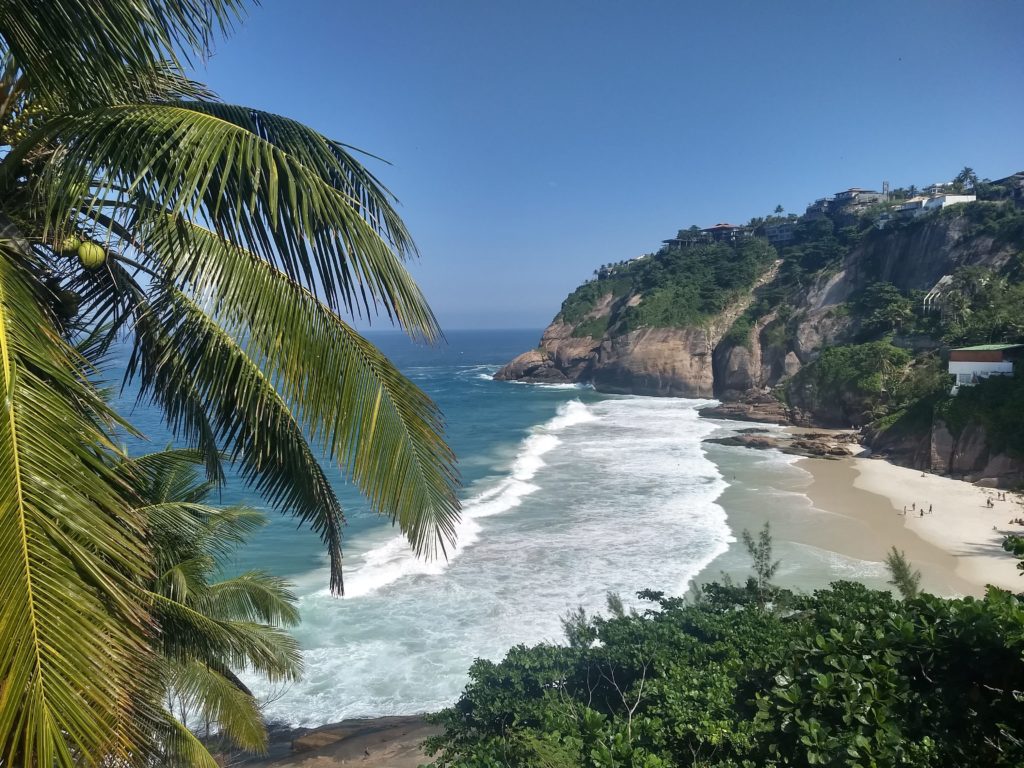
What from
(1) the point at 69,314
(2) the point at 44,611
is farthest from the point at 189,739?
(2) the point at 44,611

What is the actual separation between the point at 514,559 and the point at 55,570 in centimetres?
1895

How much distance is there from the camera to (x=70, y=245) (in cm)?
278

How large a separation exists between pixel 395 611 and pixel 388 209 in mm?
15784

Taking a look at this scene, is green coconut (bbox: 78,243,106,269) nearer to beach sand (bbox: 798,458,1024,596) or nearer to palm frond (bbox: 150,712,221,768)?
palm frond (bbox: 150,712,221,768)

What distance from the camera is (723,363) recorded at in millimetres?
60781

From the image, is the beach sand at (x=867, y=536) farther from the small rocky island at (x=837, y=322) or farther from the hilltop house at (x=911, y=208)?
the hilltop house at (x=911, y=208)

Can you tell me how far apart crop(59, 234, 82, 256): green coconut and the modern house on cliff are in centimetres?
3577

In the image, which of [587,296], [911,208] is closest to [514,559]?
[911,208]

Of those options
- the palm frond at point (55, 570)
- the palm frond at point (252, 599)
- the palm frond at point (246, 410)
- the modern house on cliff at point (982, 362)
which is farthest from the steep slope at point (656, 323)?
the palm frond at point (55, 570)

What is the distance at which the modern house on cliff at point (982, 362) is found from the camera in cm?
2975

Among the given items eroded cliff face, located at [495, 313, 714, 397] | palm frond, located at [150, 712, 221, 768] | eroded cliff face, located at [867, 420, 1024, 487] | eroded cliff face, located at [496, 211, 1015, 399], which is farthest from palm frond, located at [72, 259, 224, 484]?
eroded cliff face, located at [495, 313, 714, 397]

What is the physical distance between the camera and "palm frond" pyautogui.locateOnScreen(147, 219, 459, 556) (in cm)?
273

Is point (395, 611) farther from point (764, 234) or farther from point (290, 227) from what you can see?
point (764, 234)

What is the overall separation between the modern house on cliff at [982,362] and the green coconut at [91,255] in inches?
1404
